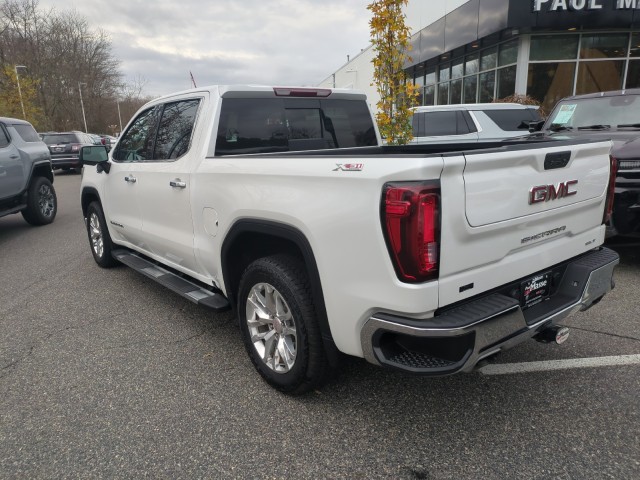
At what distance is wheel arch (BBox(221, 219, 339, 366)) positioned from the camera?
8.00 ft

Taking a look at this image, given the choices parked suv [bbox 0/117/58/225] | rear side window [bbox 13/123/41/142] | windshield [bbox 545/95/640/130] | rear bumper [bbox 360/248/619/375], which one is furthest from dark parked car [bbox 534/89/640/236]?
rear side window [bbox 13/123/41/142]

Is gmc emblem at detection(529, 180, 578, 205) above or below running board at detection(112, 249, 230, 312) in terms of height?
above

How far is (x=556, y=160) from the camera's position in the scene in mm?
2432

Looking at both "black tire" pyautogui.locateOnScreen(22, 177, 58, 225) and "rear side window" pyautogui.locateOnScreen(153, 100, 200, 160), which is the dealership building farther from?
"rear side window" pyautogui.locateOnScreen(153, 100, 200, 160)

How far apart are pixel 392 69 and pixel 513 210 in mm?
4870

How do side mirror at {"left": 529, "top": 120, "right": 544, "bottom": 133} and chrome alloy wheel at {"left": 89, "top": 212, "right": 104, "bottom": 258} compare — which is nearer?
chrome alloy wheel at {"left": 89, "top": 212, "right": 104, "bottom": 258}

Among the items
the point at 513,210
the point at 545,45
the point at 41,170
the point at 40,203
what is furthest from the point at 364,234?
the point at 545,45

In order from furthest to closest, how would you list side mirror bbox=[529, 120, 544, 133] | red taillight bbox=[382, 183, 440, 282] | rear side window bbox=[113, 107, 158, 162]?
1. side mirror bbox=[529, 120, 544, 133]
2. rear side window bbox=[113, 107, 158, 162]
3. red taillight bbox=[382, 183, 440, 282]

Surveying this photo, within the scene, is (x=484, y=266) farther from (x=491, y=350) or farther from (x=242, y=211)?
(x=242, y=211)

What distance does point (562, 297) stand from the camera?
8.81 feet

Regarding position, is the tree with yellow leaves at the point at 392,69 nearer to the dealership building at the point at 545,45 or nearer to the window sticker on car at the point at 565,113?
the window sticker on car at the point at 565,113

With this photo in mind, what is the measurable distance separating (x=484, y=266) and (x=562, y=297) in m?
0.80

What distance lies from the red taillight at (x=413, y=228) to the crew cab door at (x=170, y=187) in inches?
75.5

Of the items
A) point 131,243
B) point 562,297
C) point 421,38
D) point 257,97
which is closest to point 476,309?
point 562,297
